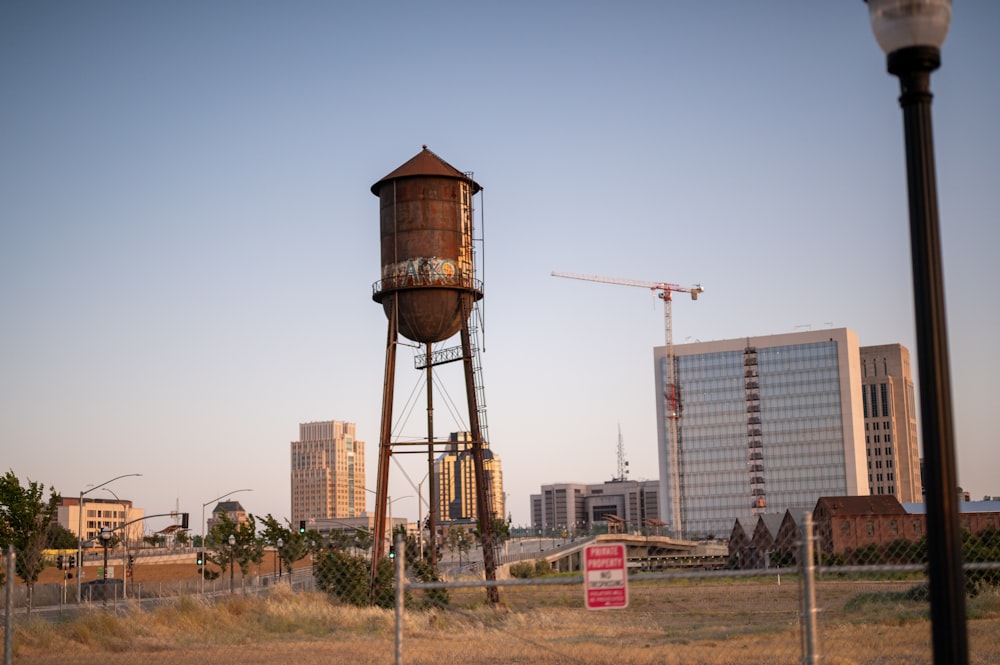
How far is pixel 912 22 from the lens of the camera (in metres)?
7.15

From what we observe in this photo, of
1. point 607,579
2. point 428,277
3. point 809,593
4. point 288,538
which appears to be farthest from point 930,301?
point 288,538

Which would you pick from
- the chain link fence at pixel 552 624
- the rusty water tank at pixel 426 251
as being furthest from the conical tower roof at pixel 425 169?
the chain link fence at pixel 552 624

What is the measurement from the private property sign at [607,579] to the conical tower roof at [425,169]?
31.0m

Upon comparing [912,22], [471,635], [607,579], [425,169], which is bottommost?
[471,635]

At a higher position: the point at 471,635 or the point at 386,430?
the point at 386,430

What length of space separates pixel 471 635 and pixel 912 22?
2271 centimetres

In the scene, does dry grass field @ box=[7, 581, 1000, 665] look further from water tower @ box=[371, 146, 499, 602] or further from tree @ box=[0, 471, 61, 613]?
tree @ box=[0, 471, 61, 613]

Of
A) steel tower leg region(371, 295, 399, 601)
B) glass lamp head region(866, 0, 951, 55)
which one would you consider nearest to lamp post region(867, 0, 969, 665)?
glass lamp head region(866, 0, 951, 55)

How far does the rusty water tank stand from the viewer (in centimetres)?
3959

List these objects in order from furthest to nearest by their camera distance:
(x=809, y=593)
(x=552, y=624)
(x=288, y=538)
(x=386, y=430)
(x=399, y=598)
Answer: (x=288, y=538), (x=386, y=430), (x=552, y=624), (x=399, y=598), (x=809, y=593)

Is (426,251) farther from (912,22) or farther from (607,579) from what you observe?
(912,22)

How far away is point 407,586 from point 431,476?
1280 inches

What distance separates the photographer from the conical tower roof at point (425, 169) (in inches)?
1597

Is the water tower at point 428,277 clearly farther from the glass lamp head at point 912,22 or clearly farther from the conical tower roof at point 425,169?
the glass lamp head at point 912,22
